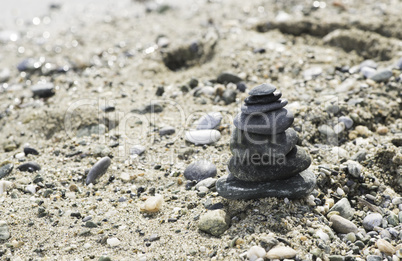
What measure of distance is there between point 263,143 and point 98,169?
1.75 meters

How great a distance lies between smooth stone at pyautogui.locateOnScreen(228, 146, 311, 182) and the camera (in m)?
3.28

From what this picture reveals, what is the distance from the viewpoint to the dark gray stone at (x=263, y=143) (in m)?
3.24

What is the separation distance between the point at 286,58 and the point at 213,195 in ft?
9.58

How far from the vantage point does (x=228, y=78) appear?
5.48 meters

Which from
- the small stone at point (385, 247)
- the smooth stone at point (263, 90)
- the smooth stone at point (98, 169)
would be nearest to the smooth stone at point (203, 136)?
the smooth stone at point (98, 169)

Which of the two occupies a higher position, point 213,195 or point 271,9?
point 271,9

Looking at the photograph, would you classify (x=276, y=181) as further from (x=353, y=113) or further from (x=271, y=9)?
(x=271, y=9)

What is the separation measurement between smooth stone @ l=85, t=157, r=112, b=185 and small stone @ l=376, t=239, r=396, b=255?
255cm

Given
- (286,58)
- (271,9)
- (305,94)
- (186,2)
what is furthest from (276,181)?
(186,2)

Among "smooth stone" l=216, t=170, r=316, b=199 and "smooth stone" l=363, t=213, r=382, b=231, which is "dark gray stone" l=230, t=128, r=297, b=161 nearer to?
"smooth stone" l=216, t=170, r=316, b=199

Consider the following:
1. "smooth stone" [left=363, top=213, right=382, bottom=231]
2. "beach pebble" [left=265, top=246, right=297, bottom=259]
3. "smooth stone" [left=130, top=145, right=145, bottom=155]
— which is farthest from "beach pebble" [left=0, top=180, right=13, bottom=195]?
"smooth stone" [left=363, top=213, right=382, bottom=231]

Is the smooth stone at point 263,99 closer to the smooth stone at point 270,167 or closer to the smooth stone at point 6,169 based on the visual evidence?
the smooth stone at point 270,167

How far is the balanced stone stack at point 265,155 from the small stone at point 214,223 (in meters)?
0.20

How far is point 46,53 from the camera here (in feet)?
23.4
